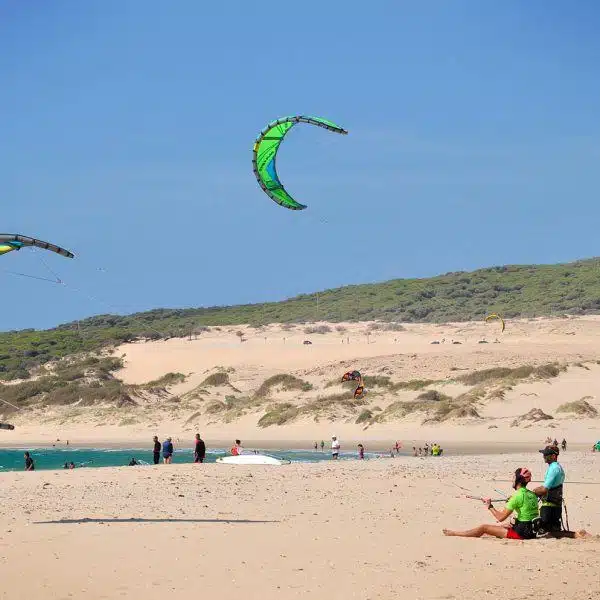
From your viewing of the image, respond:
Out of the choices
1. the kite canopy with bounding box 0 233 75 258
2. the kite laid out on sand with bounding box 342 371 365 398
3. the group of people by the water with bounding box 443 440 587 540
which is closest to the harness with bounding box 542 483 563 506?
the group of people by the water with bounding box 443 440 587 540

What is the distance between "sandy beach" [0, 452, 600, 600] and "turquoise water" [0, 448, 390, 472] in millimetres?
11523

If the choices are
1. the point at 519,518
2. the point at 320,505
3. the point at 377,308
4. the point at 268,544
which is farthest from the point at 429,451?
the point at 377,308

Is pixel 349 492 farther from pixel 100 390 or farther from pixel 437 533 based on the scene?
pixel 100 390

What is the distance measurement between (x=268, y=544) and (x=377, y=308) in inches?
2508

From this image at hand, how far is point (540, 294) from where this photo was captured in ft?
236

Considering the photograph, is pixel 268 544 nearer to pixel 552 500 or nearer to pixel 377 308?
pixel 552 500

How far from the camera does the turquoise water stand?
26448mm

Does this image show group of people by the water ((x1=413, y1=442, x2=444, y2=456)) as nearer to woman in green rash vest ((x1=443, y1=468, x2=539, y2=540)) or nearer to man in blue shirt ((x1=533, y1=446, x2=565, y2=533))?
man in blue shirt ((x1=533, y1=446, x2=565, y2=533))

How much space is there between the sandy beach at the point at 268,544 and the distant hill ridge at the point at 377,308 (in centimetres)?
3814

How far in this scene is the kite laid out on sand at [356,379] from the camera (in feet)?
119

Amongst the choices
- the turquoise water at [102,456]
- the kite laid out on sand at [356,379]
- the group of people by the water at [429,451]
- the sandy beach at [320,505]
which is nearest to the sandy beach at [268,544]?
the sandy beach at [320,505]

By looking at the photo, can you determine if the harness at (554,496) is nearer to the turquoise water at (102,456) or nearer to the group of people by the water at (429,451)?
the group of people by the water at (429,451)

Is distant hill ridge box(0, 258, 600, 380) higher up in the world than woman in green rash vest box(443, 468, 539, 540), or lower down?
higher up

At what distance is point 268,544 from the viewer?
9.44 meters
